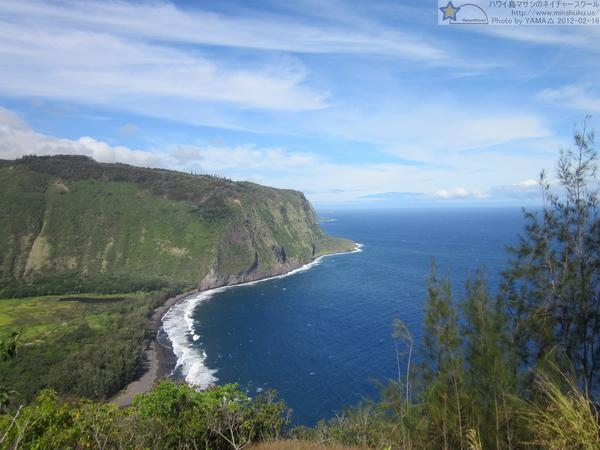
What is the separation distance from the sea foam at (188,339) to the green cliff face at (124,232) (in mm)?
12598

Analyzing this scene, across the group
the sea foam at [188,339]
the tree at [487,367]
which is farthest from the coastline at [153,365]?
the tree at [487,367]

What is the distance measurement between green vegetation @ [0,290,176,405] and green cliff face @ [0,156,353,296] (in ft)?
50.2

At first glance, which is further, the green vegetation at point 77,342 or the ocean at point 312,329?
the green vegetation at point 77,342

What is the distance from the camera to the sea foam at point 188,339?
63.6 m

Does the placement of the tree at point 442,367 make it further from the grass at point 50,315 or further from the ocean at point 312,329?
the grass at point 50,315

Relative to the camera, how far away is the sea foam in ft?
209

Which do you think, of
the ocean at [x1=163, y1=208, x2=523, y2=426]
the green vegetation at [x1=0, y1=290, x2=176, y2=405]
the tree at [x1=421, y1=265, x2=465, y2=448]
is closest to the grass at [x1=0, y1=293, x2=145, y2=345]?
the green vegetation at [x1=0, y1=290, x2=176, y2=405]

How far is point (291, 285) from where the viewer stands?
131 metres

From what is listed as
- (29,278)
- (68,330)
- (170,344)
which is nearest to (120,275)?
(29,278)

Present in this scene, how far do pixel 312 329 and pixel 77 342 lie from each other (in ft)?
144

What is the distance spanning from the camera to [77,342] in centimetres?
7656

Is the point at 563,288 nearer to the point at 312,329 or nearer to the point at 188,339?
the point at 312,329

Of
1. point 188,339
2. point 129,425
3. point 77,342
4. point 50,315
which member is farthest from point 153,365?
point 129,425

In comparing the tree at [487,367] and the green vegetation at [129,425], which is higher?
the tree at [487,367]
